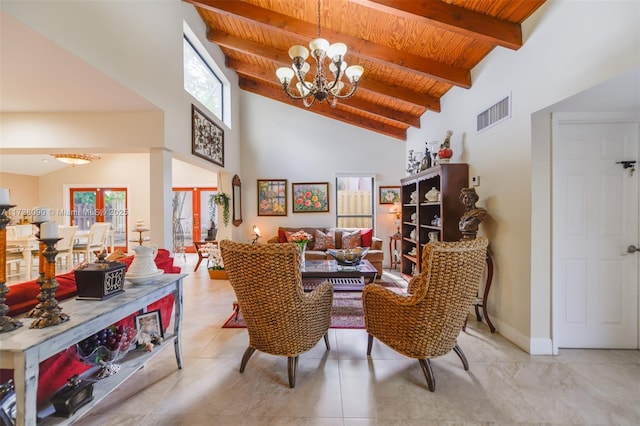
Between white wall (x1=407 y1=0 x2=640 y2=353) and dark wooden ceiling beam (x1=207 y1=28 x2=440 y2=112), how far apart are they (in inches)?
34.8

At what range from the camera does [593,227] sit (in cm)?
231

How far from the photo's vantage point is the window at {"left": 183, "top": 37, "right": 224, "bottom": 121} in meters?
3.84

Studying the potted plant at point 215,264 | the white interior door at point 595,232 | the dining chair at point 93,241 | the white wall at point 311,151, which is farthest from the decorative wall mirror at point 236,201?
the white interior door at point 595,232

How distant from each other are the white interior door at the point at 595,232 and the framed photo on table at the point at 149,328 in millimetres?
3337

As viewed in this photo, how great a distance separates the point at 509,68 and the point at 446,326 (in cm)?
253

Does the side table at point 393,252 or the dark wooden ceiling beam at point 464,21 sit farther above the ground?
the dark wooden ceiling beam at point 464,21

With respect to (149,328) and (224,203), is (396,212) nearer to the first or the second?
(224,203)

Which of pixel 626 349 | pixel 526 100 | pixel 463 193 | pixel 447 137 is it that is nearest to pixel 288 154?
pixel 447 137

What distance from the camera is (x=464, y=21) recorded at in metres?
2.39

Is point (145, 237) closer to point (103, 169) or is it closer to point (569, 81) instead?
point (103, 169)

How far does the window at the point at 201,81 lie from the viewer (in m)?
3.84

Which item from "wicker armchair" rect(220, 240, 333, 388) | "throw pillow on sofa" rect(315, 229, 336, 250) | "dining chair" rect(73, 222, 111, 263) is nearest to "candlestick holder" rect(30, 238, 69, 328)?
"wicker armchair" rect(220, 240, 333, 388)

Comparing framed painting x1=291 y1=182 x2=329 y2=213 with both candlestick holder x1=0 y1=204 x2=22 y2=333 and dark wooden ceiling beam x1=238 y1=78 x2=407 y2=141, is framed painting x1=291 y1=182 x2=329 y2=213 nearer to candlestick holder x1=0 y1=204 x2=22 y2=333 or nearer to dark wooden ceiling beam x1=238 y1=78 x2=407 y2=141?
dark wooden ceiling beam x1=238 y1=78 x2=407 y2=141

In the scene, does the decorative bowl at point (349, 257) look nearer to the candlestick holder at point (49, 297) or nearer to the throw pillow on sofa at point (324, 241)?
the throw pillow on sofa at point (324, 241)
